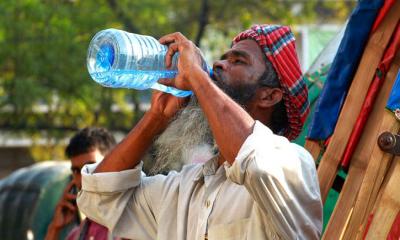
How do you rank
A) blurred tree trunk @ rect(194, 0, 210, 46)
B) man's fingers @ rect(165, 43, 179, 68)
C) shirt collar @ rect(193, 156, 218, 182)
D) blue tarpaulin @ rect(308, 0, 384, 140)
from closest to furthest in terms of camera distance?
1. man's fingers @ rect(165, 43, 179, 68)
2. shirt collar @ rect(193, 156, 218, 182)
3. blue tarpaulin @ rect(308, 0, 384, 140)
4. blurred tree trunk @ rect(194, 0, 210, 46)

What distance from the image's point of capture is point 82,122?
13.0 metres

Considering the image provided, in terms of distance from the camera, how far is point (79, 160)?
5.41 metres

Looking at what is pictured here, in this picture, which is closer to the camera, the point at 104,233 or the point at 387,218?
the point at 387,218

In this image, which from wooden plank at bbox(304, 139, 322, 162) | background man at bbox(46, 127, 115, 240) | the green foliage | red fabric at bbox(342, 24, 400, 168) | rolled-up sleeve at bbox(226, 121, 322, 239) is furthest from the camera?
the green foliage

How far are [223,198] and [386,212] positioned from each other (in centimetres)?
54

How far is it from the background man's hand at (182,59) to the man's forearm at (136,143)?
280 millimetres

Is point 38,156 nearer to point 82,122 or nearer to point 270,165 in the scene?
A: point 82,122

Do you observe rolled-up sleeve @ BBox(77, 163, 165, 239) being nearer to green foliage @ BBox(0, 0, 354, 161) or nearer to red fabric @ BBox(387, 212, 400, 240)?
red fabric @ BBox(387, 212, 400, 240)

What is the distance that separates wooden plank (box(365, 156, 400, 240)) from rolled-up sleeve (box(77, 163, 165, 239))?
782 millimetres

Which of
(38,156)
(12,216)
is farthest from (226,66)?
(38,156)

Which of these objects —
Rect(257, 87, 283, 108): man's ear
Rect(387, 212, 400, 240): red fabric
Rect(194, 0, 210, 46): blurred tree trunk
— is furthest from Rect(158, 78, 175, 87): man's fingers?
Rect(194, 0, 210, 46): blurred tree trunk

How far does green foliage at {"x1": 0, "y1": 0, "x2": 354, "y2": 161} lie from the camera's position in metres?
11.8

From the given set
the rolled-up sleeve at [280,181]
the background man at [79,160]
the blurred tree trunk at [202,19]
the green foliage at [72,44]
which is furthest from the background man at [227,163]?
the blurred tree trunk at [202,19]

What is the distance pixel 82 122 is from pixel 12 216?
3412mm
